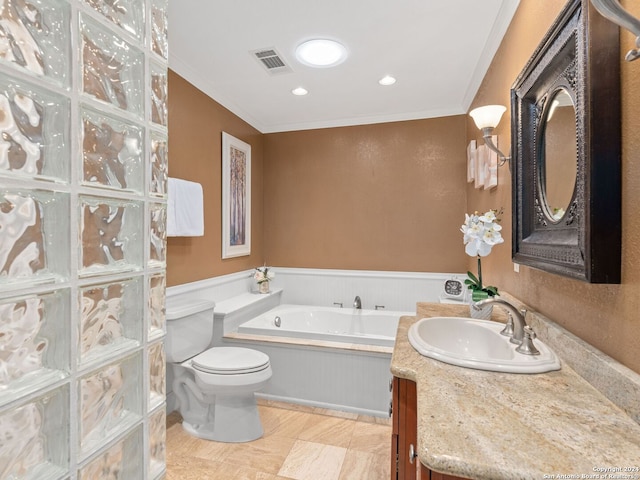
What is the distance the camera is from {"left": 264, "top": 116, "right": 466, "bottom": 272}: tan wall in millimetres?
3398

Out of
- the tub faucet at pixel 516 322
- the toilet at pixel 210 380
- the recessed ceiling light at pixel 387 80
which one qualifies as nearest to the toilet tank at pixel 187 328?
the toilet at pixel 210 380

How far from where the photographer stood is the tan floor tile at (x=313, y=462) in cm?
182

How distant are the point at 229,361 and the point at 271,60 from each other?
2.11 metres

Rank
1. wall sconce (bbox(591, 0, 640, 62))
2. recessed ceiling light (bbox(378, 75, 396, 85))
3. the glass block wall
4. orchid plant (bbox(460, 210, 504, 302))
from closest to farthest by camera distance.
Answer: the glass block wall → wall sconce (bbox(591, 0, 640, 62)) → orchid plant (bbox(460, 210, 504, 302)) → recessed ceiling light (bbox(378, 75, 396, 85))

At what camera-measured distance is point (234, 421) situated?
2.14 m

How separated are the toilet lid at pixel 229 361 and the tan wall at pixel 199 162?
0.61 meters

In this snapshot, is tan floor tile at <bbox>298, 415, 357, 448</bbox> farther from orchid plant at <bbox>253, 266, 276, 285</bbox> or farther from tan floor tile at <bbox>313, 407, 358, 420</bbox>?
orchid plant at <bbox>253, 266, 276, 285</bbox>

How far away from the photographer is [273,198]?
3941mm

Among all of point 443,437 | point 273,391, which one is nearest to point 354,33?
point 443,437

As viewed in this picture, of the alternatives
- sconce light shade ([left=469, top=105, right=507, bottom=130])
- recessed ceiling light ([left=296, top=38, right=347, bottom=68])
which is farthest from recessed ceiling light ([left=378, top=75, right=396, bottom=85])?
sconce light shade ([left=469, top=105, right=507, bottom=130])

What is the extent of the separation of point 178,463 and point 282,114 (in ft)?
10.1

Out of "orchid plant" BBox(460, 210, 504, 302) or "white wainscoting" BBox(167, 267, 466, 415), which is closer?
"orchid plant" BBox(460, 210, 504, 302)

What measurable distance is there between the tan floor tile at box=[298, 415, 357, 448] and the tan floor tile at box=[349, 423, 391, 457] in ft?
0.13

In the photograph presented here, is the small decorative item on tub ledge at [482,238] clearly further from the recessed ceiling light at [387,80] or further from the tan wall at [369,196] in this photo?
the tan wall at [369,196]
